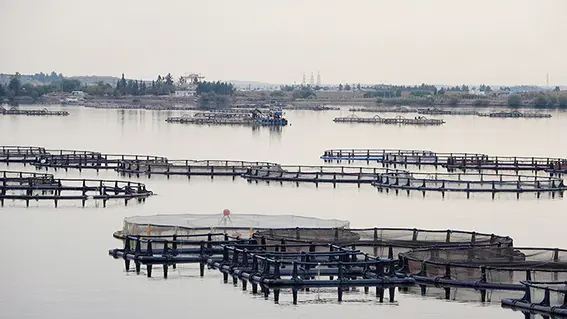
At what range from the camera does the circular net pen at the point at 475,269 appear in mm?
38156

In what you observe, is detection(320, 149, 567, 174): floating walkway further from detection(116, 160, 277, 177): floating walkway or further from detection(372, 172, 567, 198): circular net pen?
detection(116, 160, 277, 177): floating walkway

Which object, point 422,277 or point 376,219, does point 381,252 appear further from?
point 376,219

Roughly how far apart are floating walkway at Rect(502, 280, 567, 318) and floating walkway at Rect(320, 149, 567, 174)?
54446mm

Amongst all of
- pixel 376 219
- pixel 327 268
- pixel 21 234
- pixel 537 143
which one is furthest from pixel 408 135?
pixel 327 268

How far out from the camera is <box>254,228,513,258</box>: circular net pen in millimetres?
42906

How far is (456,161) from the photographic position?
93.0m

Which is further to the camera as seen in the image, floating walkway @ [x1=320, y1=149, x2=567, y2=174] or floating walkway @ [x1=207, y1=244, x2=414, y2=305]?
floating walkway @ [x1=320, y1=149, x2=567, y2=174]

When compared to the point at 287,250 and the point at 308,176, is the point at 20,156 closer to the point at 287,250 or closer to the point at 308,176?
the point at 308,176

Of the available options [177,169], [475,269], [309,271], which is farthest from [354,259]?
[177,169]

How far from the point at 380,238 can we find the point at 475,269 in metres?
6.44

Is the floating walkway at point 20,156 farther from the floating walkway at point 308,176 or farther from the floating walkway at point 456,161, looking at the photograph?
the floating walkway at point 456,161

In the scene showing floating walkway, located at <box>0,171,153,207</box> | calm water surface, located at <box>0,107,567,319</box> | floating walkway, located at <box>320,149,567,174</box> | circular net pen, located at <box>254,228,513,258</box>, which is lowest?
calm water surface, located at <box>0,107,567,319</box>

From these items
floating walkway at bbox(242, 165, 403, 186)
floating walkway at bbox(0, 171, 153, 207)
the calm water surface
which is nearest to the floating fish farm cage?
the calm water surface

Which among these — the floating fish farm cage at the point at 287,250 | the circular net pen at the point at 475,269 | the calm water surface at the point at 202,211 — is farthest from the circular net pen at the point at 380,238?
the calm water surface at the point at 202,211
